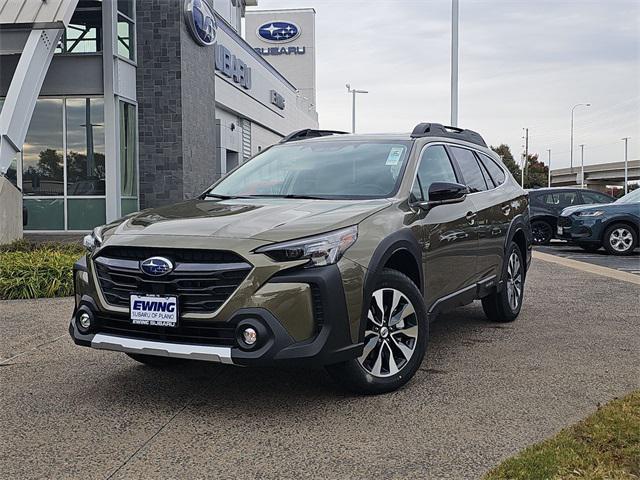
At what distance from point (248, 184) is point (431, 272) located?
5.14 ft

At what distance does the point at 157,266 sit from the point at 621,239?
536 inches

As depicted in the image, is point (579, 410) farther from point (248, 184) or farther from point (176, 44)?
point (176, 44)

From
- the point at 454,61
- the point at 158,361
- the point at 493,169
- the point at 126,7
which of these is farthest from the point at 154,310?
the point at 454,61

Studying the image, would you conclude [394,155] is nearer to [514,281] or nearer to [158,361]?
[158,361]

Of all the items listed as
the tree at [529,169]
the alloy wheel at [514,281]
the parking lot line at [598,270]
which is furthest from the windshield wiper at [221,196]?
the tree at [529,169]

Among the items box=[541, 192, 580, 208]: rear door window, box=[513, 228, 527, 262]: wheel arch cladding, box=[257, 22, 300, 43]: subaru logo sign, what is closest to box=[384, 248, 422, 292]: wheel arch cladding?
box=[513, 228, 527, 262]: wheel arch cladding

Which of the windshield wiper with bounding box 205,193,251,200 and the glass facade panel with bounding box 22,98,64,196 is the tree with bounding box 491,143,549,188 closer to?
the glass facade panel with bounding box 22,98,64,196

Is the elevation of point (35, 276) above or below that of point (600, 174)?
below

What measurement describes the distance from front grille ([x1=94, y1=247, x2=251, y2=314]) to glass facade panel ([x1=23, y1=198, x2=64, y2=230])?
1349 cm

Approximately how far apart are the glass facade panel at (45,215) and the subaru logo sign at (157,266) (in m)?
13.6

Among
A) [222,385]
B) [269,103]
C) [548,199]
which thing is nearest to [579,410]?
[222,385]

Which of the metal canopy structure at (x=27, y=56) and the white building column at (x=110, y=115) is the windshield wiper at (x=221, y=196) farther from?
the white building column at (x=110, y=115)

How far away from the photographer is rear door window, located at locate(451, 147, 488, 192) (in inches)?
241

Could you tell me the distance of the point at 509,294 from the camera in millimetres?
6844
